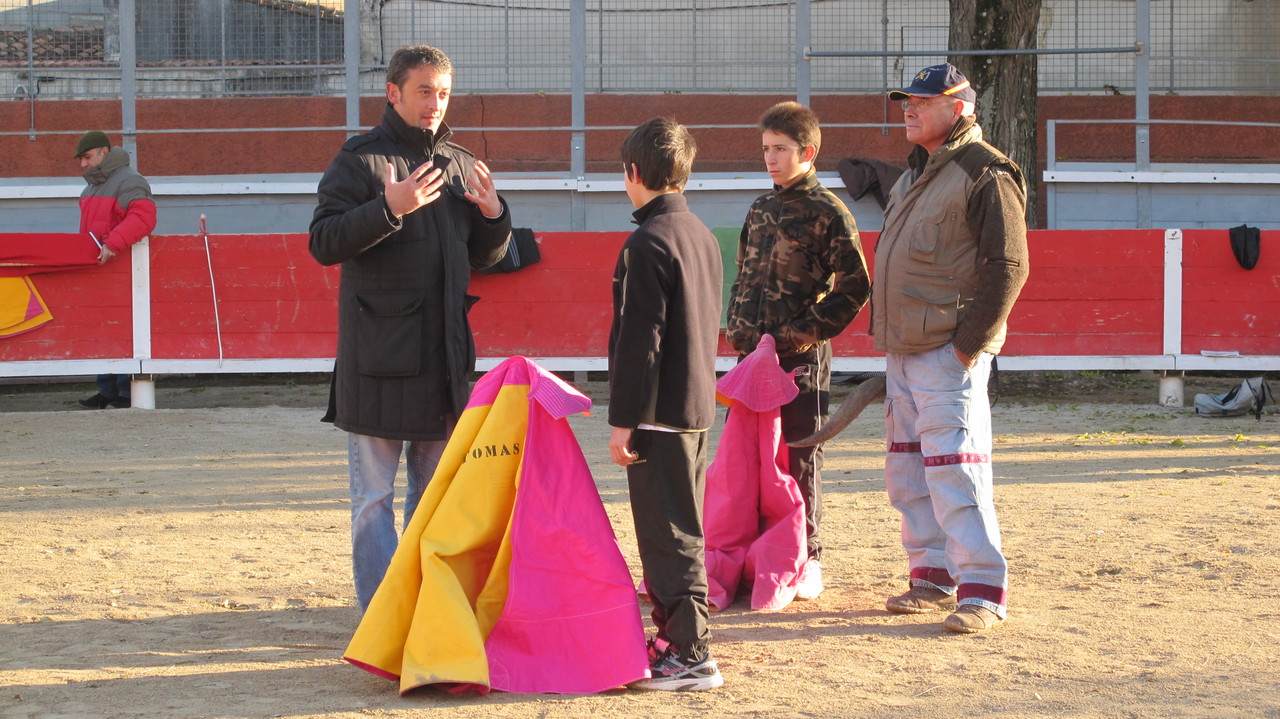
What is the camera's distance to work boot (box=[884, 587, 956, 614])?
4383mm

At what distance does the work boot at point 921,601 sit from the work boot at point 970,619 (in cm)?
26

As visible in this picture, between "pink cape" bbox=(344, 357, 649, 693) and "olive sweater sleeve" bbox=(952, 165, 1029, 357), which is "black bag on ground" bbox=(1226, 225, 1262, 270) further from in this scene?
"pink cape" bbox=(344, 357, 649, 693)

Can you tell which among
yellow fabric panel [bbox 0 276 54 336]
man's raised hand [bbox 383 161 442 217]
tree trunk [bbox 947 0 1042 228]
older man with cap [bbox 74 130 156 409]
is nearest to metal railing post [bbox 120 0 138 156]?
older man with cap [bbox 74 130 156 409]

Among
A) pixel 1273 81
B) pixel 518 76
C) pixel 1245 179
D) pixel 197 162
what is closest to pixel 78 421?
pixel 197 162

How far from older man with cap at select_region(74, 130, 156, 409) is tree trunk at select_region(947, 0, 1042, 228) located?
276 inches

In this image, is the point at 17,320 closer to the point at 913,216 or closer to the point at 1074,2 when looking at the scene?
the point at 913,216

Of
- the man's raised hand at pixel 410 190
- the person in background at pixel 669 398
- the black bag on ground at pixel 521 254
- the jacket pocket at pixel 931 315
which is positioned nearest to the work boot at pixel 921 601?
the jacket pocket at pixel 931 315

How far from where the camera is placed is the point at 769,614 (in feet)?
14.6

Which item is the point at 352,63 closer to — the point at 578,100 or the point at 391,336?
the point at 578,100

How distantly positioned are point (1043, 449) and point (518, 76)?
8.62 meters

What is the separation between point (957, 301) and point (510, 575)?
166cm

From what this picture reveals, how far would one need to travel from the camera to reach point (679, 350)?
3502 mm

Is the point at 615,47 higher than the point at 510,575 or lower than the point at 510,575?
higher

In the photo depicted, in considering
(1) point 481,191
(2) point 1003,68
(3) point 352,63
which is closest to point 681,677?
(1) point 481,191
